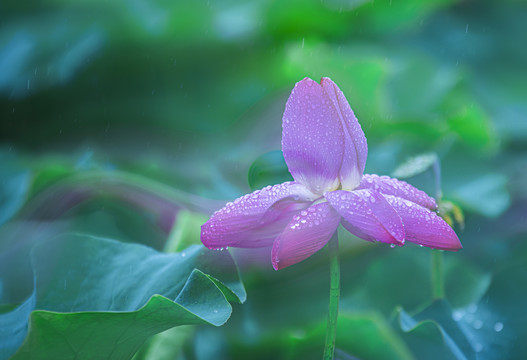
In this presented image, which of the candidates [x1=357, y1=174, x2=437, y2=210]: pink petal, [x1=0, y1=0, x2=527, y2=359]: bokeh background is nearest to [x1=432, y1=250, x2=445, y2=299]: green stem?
[x1=0, y1=0, x2=527, y2=359]: bokeh background

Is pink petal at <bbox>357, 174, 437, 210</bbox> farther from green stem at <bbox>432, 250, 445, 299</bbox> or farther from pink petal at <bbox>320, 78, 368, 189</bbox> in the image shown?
green stem at <bbox>432, 250, 445, 299</bbox>

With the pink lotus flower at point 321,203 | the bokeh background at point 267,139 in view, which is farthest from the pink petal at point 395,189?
the bokeh background at point 267,139

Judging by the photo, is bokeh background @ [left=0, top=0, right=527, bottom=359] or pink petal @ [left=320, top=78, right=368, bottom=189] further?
bokeh background @ [left=0, top=0, right=527, bottom=359]

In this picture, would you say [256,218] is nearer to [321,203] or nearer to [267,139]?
[321,203]

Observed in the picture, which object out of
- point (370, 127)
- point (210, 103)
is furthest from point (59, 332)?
point (210, 103)

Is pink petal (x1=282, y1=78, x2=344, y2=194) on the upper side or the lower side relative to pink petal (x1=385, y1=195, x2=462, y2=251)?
upper

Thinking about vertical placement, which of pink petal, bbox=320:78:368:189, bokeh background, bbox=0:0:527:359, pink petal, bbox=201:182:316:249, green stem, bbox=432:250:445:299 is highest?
pink petal, bbox=320:78:368:189

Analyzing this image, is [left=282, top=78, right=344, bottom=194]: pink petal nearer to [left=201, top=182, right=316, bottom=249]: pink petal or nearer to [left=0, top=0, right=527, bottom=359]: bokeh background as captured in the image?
[left=201, top=182, right=316, bottom=249]: pink petal
